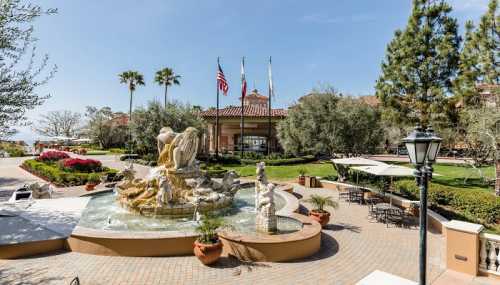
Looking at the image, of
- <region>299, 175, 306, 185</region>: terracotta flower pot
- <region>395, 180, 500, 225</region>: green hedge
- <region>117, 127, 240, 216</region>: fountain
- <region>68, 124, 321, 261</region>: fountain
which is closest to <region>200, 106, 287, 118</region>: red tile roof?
<region>299, 175, 306, 185</region>: terracotta flower pot

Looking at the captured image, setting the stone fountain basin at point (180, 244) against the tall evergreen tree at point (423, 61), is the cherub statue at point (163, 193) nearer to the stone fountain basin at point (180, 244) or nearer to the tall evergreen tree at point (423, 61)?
the stone fountain basin at point (180, 244)

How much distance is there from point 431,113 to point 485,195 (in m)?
11.0

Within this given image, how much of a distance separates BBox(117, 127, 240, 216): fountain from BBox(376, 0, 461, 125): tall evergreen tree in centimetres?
1707

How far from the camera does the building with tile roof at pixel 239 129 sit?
1842 inches

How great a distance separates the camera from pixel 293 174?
27.5m

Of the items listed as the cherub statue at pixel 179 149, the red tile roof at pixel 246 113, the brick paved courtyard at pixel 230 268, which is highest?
the red tile roof at pixel 246 113

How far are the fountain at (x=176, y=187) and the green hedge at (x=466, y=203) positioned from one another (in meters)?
10.3

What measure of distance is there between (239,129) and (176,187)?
3490cm

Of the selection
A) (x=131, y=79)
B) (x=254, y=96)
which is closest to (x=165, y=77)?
(x=131, y=79)

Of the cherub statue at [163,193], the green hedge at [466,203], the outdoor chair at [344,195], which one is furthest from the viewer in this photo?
the outdoor chair at [344,195]

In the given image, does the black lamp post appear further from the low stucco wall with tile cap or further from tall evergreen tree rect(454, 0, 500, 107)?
tall evergreen tree rect(454, 0, 500, 107)

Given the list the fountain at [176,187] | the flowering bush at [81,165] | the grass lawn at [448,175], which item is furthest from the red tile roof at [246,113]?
the fountain at [176,187]

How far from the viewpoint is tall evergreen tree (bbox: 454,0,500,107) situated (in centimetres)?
1730

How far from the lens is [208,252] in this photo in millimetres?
8117
